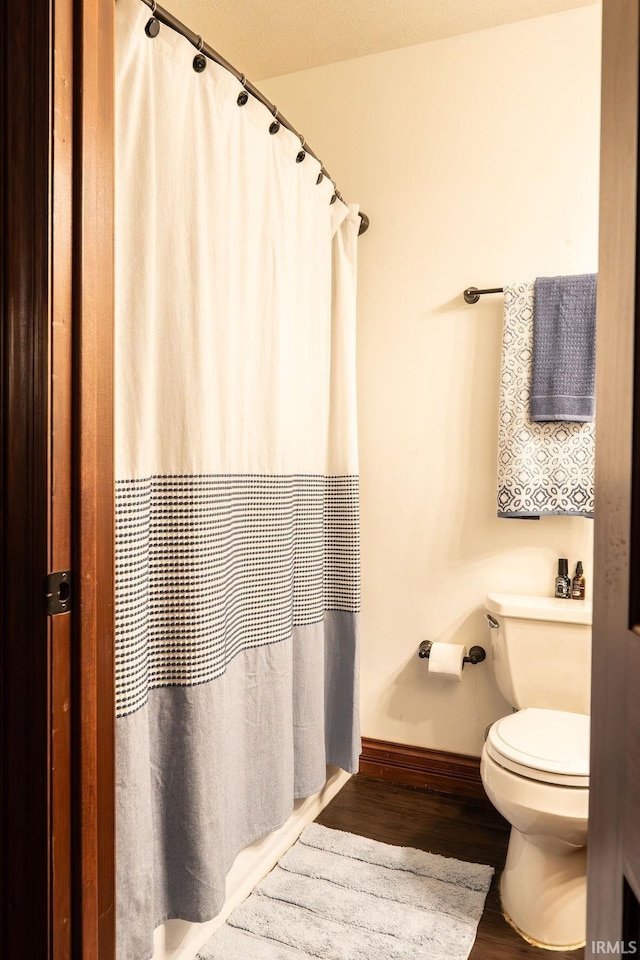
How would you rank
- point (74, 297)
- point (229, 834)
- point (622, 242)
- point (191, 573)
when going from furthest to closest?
point (229, 834)
point (191, 573)
point (74, 297)
point (622, 242)

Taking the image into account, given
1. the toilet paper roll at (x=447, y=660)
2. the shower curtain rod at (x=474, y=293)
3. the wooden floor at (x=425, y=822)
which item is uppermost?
the shower curtain rod at (x=474, y=293)

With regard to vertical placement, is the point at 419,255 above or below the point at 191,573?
above

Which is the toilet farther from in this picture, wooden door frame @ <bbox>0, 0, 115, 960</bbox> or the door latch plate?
the door latch plate

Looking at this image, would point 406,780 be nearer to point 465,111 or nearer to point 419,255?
point 419,255

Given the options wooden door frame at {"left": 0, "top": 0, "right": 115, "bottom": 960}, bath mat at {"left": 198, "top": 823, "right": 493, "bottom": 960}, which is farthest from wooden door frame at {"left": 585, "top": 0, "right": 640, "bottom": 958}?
bath mat at {"left": 198, "top": 823, "right": 493, "bottom": 960}

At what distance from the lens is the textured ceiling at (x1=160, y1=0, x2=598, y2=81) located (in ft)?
6.86

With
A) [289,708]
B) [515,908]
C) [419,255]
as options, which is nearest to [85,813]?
[289,708]

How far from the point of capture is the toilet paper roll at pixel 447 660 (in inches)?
85.4

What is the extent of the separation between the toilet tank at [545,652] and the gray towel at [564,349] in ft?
1.91

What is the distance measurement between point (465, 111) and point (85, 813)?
7.63 ft

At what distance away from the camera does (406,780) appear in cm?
234

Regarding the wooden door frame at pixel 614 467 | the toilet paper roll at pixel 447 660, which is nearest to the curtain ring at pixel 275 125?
the wooden door frame at pixel 614 467

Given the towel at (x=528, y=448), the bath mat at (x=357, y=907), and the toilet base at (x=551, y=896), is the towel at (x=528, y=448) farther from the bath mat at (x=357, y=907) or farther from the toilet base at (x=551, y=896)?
the bath mat at (x=357, y=907)

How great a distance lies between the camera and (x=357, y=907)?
1.66 meters
